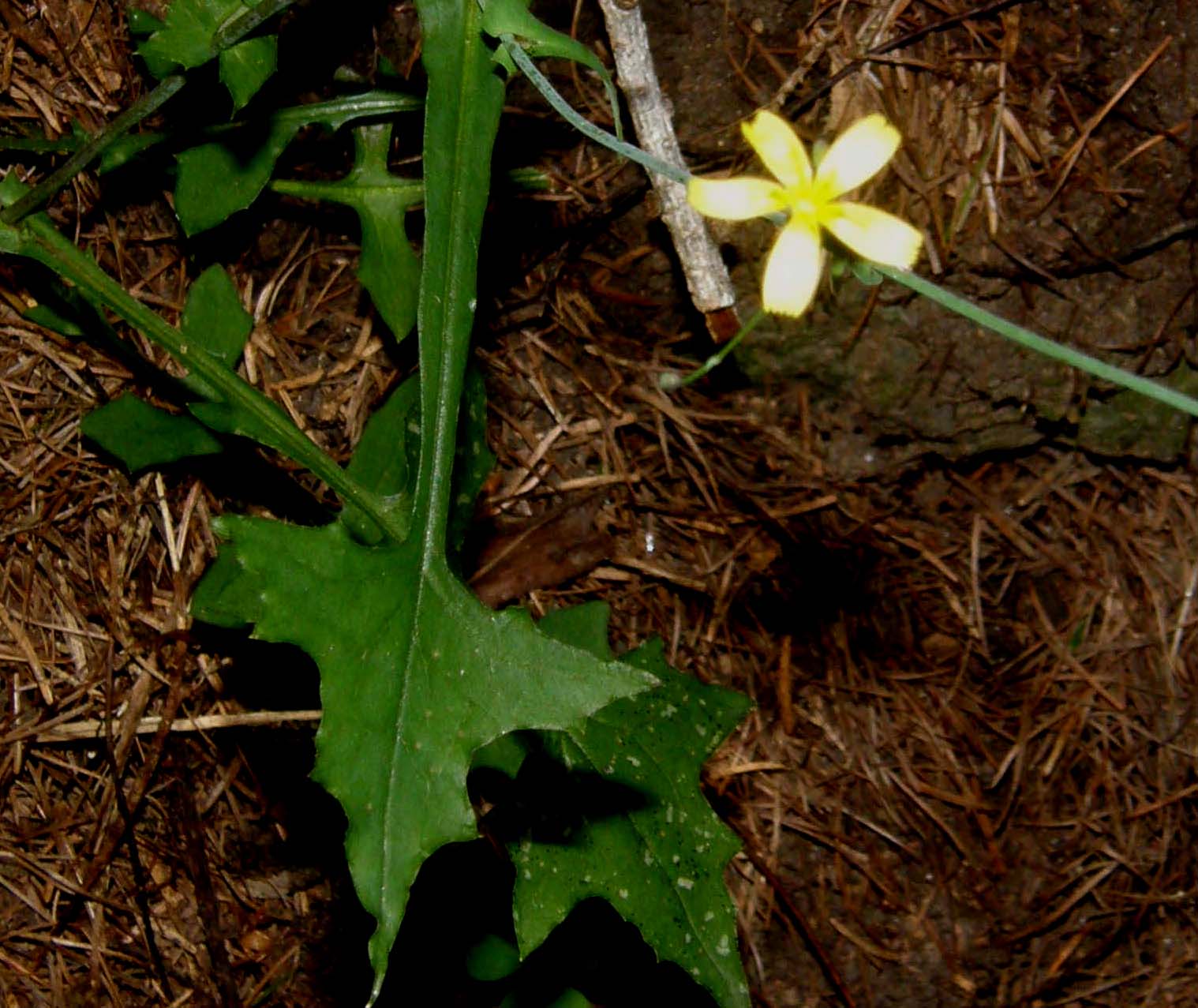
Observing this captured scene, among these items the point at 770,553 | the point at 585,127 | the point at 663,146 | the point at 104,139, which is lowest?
the point at 770,553

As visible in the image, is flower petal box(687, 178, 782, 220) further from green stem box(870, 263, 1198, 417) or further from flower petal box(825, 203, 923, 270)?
green stem box(870, 263, 1198, 417)

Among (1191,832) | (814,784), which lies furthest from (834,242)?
(1191,832)

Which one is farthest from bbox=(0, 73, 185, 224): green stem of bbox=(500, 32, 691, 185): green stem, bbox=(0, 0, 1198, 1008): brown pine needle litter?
bbox=(500, 32, 691, 185): green stem

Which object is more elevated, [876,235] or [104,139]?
[104,139]

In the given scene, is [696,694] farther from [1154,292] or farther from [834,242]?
[1154,292]

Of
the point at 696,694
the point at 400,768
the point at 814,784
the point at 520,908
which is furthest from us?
the point at 814,784

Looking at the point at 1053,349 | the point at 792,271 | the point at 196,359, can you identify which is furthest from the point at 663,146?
the point at 1053,349

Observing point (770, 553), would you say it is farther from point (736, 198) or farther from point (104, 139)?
point (104, 139)
